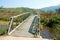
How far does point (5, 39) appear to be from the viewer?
1013 cm

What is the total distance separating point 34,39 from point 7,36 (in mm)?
1339

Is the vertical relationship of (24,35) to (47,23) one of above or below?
above

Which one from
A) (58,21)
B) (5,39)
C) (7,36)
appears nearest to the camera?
(5,39)

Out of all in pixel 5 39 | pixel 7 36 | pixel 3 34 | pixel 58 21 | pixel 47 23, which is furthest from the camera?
pixel 47 23

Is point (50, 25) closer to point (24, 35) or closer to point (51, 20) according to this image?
point (51, 20)

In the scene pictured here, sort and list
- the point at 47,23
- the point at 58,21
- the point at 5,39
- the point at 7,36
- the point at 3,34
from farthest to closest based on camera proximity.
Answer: the point at 47,23 → the point at 58,21 → the point at 3,34 → the point at 7,36 → the point at 5,39

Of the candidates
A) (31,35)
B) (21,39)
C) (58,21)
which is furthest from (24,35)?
(58,21)

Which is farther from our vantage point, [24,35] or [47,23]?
[47,23]

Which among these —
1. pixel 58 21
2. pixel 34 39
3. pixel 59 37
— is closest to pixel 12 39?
pixel 34 39

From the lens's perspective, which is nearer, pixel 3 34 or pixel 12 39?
pixel 12 39

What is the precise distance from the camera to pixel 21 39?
33.9ft

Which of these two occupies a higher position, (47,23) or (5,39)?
(5,39)

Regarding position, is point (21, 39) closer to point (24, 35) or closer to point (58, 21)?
point (24, 35)

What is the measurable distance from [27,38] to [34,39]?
14.3 inches
